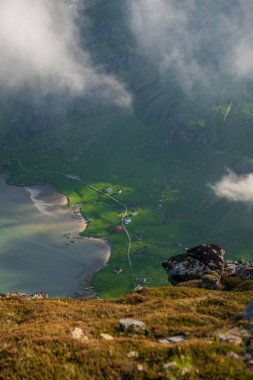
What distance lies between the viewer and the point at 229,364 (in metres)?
17.4

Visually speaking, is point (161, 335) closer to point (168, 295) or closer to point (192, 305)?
point (192, 305)

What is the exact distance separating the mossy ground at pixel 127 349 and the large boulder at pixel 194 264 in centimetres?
2567

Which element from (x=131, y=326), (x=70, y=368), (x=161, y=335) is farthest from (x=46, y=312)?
(x=70, y=368)

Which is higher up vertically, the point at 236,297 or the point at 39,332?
the point at 236,297

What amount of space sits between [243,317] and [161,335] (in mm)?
5221

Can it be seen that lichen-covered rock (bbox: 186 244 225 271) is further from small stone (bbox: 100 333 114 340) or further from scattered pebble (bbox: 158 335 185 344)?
small stone (bbox: 100 333 114 340)

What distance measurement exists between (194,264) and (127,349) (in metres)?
38.9

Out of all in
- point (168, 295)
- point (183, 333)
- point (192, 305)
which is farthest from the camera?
point (168, 295)

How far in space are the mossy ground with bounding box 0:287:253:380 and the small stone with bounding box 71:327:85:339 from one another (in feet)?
1.05

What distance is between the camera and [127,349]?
2038cm

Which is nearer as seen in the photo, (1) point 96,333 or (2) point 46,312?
(1) point 96,333

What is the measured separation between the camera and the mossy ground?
17.6 m

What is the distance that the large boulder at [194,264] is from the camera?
187 feet

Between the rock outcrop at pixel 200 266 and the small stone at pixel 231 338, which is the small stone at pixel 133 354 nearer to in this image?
the small stone at pixel 231 338
